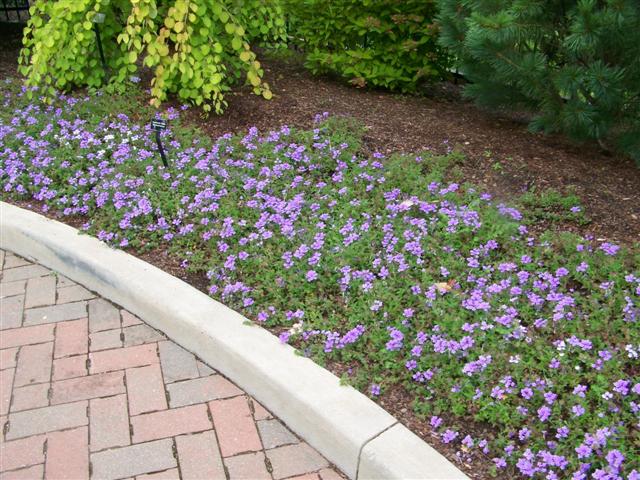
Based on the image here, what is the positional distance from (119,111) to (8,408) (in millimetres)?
2508

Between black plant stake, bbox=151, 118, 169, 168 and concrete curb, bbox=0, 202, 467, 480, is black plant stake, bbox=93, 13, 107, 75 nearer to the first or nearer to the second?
black plant stake, bbox=151, 118, 169, 168

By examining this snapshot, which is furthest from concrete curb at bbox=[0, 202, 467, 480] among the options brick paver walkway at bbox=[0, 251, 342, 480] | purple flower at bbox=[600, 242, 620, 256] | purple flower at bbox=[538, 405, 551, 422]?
purple flower at bbox=[600, 242, 620, 256]

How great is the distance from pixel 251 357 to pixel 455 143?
6.95ft

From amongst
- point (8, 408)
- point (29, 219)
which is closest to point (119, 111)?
point (29, 219)

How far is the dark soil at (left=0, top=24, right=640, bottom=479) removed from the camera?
3406mm

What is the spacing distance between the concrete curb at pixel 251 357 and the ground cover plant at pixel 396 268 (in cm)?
11

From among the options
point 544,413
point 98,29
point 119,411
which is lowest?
point 119,411

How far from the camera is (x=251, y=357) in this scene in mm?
2723

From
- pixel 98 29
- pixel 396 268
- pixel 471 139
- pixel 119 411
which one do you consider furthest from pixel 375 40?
pixel 119 411

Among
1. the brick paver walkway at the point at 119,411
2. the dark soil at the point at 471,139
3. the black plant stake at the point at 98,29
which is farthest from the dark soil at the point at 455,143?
the black plant stake at the point at 98,29

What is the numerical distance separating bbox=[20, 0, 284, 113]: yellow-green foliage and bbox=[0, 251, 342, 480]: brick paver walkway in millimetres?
1880

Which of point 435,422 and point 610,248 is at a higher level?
point 610,248

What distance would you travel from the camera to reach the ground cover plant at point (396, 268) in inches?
95.0

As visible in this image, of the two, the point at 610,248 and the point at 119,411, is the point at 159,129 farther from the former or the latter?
the point at 610,248
